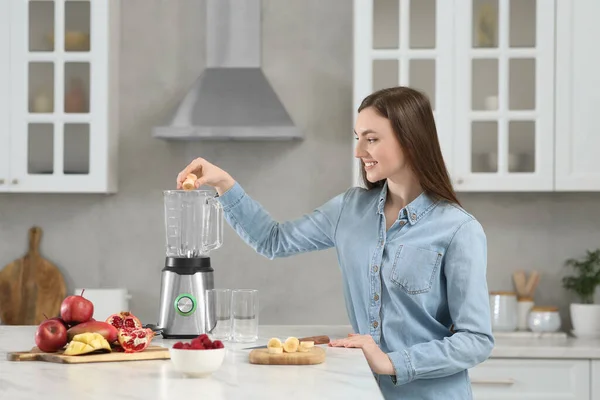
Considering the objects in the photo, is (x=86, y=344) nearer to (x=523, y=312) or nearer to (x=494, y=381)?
(x=494, y=381)

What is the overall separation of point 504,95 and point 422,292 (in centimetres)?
182

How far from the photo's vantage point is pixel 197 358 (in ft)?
5.21

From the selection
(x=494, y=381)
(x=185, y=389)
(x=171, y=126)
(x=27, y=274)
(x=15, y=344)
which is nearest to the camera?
(x=185, y=389)

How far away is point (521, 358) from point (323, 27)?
68.8 inches

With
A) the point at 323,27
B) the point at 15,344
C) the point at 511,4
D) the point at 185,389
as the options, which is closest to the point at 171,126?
the point at 323,27

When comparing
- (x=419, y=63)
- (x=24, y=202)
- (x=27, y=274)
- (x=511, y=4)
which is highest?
(x=511, y=4)

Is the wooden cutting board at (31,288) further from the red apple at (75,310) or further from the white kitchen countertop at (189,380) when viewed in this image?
the red apple at (75,310)

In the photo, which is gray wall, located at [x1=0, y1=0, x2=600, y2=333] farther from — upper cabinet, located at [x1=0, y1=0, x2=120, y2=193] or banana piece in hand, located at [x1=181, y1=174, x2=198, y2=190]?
banana piece in hand, located at [x1=181, y1=174, x2=198, y2=190]

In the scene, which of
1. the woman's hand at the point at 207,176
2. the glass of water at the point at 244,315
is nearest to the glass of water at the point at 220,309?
the glass of water at the point at 244,315

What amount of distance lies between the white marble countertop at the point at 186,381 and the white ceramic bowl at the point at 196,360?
2 cm

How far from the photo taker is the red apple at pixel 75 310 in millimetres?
1920

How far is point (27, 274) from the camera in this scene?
4.05m

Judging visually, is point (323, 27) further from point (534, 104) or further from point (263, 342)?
point (263, 342)

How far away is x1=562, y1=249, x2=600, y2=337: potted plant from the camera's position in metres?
3.82
